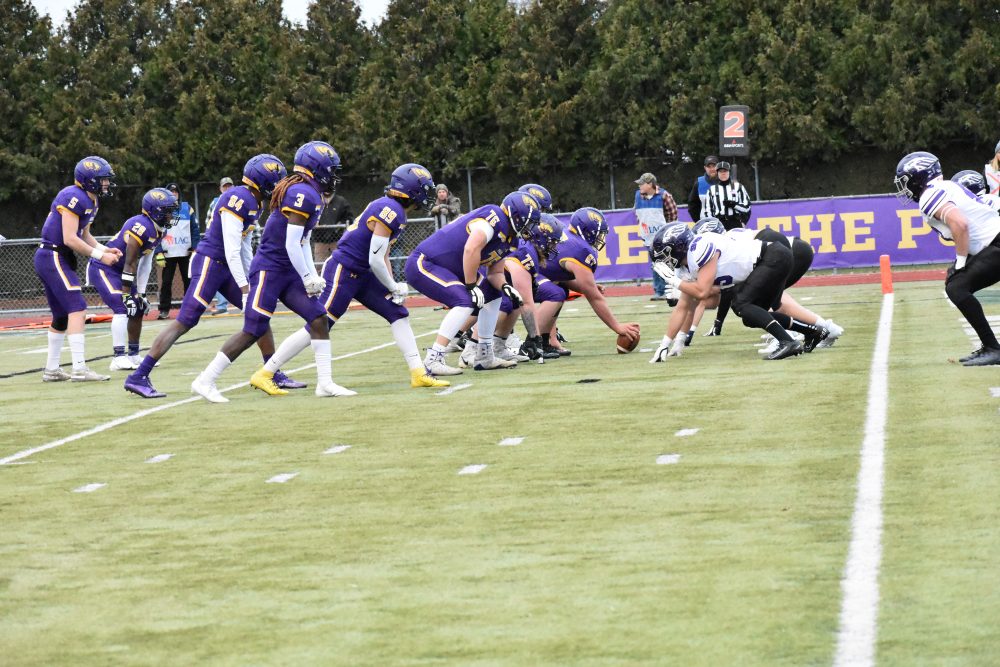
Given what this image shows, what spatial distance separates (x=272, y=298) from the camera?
483 inches

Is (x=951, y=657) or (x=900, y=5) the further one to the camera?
(x=900, y=5)

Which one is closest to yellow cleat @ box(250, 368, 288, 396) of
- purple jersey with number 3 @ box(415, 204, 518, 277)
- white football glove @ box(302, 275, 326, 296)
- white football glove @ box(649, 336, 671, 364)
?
white football glove @ box(302, 275, 326, 296)

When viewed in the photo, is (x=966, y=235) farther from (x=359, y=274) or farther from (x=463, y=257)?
(x=359, y=274)

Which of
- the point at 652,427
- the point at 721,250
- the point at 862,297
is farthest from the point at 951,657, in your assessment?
the point at 862,297

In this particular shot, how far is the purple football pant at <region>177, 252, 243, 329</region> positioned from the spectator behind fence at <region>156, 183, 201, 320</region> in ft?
37.4

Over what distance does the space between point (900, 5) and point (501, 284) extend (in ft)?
66.2

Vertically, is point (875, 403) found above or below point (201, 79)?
below

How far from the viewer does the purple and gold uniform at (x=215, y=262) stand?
43.3 feet

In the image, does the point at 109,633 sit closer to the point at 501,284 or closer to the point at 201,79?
the point at 501,284

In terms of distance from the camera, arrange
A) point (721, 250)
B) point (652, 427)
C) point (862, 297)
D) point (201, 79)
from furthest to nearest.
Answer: point (201, 79) → point (862, 297) → point (721, 250) → point (652, 427)

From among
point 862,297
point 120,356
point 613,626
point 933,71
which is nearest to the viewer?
point 613,626

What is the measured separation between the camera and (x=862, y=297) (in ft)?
70.3

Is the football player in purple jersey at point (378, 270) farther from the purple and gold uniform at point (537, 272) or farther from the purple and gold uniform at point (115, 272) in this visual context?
the purple and gold uniform at point (115, 272)

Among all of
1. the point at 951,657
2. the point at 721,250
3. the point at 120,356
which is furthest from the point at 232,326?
the point at 951,657
